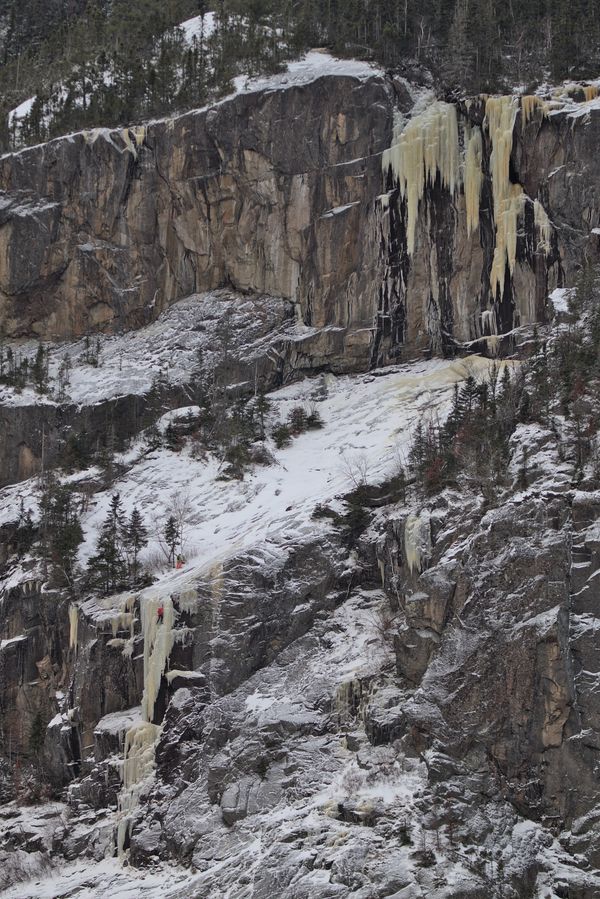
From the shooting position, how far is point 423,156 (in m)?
61.6

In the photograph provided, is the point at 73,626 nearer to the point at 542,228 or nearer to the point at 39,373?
the point at 39,373

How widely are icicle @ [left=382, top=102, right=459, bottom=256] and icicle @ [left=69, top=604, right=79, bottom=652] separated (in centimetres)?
2309

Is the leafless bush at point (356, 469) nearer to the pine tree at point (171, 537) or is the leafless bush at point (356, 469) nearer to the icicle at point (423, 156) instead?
the pine tree at point (171, 537)

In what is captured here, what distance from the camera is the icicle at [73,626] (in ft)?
160

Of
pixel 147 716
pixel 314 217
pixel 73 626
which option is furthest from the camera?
pixel 314 217

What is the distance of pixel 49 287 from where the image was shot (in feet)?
222

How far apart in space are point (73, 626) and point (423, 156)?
27.1 metres

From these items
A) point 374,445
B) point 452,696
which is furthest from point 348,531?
point 452,696

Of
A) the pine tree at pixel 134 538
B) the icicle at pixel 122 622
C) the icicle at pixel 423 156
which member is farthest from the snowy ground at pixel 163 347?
the icicle at pixel 122 622

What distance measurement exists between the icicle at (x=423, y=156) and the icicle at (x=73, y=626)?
2309 cm

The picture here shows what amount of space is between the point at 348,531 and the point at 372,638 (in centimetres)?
496

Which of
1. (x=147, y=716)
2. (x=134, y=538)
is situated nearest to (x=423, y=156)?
(x=134, y=538)

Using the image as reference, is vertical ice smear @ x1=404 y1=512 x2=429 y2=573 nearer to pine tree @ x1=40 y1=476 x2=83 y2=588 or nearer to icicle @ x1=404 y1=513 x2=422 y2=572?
icicle @ x1=404 y1=513 x2=422 y2=572

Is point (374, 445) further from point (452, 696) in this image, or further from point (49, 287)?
point (49, 287)
